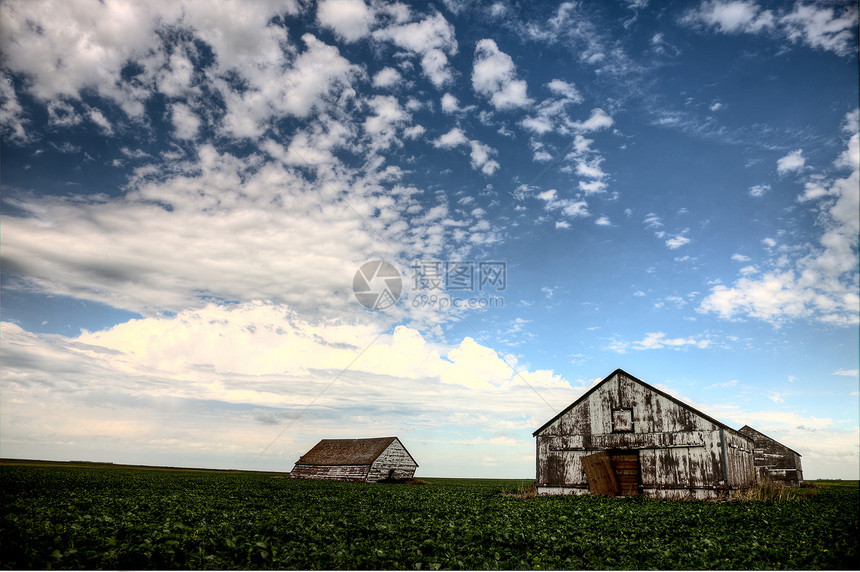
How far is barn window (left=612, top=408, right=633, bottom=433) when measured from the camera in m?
24.6

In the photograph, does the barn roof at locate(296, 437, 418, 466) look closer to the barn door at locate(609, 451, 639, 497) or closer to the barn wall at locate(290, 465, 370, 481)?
the barn wall at locate(290, 465, 370, 481)

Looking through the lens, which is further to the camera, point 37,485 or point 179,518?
point 37,485

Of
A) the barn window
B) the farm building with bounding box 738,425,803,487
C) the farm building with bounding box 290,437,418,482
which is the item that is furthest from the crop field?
the farm building with bounding box 290,437,418,482

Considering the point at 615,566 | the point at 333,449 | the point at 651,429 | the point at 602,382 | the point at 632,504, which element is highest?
the point at 602,382

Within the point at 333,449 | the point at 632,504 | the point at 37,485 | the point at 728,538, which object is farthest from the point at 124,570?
the point at 333,449

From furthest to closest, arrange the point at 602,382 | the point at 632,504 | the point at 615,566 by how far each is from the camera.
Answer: the point at 602,382, the point at 632,504, the point at 615,566

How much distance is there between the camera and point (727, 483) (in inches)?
840

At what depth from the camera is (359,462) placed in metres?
52.7

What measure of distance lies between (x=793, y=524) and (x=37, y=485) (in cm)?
3837

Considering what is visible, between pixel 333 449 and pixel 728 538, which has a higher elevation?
pixel 728 538

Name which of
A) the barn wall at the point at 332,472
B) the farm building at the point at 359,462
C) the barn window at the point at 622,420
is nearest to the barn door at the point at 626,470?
the barn window at the point at 622,420

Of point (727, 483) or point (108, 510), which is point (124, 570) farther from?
point (727, 483)

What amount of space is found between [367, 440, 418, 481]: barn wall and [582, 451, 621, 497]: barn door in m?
32.2

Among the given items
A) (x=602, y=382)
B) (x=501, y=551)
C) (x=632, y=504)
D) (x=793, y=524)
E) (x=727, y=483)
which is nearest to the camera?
(x=501, y=551)
